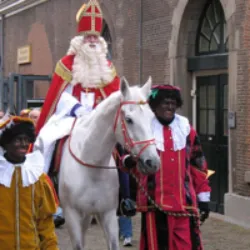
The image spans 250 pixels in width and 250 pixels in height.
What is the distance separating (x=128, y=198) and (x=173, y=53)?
6.62 m

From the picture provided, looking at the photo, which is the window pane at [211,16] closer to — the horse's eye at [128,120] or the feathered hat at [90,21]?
the feathered hat at [90,21]

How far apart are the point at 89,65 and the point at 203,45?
5.22 metres

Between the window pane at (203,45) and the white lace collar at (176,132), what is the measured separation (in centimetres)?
680

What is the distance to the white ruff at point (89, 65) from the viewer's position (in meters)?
7.36

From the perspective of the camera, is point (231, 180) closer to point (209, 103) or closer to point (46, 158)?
point (209, 103)

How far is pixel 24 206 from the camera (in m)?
4.30

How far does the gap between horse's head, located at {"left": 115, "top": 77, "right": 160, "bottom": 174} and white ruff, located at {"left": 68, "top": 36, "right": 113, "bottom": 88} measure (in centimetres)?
191

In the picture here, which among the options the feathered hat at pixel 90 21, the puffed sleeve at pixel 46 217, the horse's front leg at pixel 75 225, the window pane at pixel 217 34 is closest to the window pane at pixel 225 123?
the window pane at pixel 217 34

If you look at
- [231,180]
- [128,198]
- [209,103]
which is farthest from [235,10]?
[128,198]

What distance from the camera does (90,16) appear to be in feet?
26.3

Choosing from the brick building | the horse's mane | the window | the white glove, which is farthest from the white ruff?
the window

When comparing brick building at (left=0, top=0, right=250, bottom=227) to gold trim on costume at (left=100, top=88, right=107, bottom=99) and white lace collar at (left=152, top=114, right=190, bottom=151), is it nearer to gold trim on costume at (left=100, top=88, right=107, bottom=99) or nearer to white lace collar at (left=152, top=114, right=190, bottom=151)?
gold trim on costume at (left=100, top=88, right=107, bottom=99)

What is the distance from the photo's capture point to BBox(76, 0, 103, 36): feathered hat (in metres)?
7.82

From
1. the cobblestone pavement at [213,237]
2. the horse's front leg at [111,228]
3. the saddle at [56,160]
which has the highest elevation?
the saddle at [56,160]
